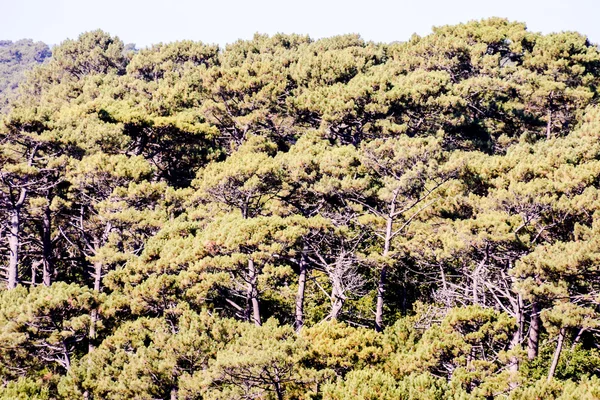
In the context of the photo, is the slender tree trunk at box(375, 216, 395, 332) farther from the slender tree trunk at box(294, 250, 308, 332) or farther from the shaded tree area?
the shaded tree area

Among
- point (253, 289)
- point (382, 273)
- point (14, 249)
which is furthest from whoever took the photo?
point (14, 249)

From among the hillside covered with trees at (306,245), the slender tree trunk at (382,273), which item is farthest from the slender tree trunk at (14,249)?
the slender tree trunk at (382,273)

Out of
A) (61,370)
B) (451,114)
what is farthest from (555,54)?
(61,370)

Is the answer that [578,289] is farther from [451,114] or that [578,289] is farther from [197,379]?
[451,114]

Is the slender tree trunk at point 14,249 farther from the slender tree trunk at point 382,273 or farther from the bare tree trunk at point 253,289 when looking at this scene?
the slender tree trunk at point 382,273

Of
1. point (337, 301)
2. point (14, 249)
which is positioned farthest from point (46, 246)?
point (337, 301)

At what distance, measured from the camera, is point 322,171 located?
15.1m

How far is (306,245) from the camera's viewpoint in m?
14.4

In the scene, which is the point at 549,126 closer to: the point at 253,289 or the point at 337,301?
the point at 337,301

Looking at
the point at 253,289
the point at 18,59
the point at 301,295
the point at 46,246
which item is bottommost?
the point at 301,295

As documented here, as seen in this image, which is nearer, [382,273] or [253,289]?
[253,289]

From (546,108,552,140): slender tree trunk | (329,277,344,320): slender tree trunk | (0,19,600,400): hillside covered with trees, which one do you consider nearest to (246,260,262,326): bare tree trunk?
(0,19,600,400): hillside covered with trees

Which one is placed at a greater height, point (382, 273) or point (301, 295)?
point (382, 273)

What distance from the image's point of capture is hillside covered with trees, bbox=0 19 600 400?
418 inches
